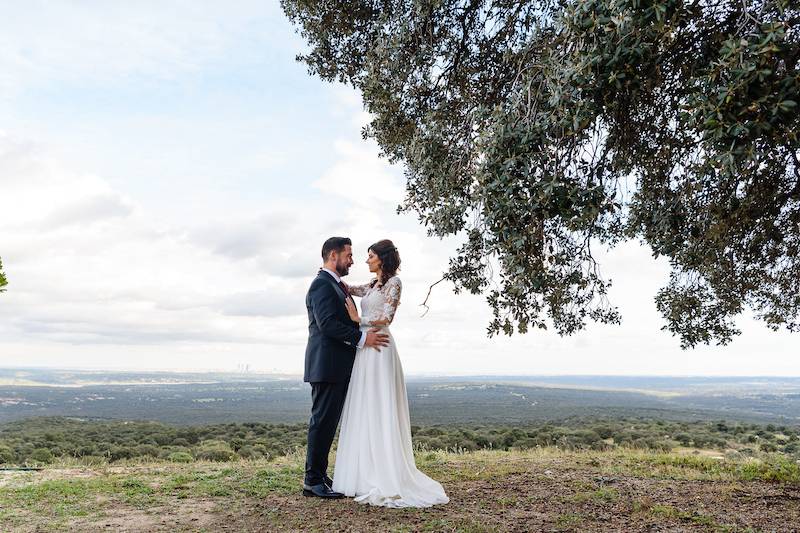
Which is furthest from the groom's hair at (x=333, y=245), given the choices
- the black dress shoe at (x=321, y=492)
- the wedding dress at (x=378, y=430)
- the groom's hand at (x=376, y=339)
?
the black dress shoe at (x=321, y=492)

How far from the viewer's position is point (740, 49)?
203 inches

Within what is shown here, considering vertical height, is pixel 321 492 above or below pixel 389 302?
below

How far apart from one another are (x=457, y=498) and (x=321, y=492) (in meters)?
1.61

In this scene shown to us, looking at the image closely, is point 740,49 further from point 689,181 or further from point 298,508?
point 298,508

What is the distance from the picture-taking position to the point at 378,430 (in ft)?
25.0

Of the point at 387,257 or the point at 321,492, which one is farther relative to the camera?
the point at 321,492

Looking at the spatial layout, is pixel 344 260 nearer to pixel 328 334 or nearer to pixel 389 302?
pixel 389 302

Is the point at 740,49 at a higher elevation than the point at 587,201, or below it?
higher

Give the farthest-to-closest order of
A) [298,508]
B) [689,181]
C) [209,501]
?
[689,181] < [209,501] < [298,508]

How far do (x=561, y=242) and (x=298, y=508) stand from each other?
4.68 metres

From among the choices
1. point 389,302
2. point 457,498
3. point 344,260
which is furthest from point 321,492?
point 344,260

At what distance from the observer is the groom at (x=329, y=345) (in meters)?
7.39

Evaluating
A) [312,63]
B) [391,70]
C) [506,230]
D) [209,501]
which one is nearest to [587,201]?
[506,230]

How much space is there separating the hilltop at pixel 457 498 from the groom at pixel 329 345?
733mm
